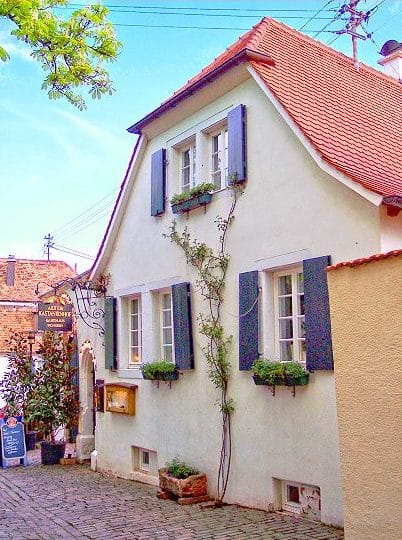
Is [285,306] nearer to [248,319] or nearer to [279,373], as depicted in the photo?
[248,319]

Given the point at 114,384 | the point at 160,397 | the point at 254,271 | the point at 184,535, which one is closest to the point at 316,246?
the point at 254,271

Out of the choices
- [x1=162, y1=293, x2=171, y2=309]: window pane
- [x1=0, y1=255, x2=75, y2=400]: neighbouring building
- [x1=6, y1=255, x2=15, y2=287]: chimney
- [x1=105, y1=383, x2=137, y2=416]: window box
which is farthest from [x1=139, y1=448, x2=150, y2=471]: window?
[x1=6, y1=255, x2=15, y2=287]: chimney

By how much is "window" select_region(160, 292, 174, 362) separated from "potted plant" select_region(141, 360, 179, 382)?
248 millimetres

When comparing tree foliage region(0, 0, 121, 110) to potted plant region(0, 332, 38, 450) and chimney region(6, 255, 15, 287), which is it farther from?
chimney region(6, 255, 15, 287)

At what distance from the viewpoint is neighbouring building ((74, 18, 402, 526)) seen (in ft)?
25.7

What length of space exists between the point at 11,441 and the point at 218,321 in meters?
7.18

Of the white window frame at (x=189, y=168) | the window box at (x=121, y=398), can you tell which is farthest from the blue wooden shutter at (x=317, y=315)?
the window box at (x=121, y=398)

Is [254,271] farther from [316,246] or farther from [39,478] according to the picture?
[39,478]

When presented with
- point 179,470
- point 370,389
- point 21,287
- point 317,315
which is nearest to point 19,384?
point 179,470

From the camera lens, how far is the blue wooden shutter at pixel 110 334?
42.1 ft

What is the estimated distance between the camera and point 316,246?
8086 millimetres

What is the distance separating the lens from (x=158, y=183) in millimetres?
11547

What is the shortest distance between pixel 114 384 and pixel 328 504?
576cm

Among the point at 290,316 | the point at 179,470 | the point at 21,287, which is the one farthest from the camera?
the point at 21,287
